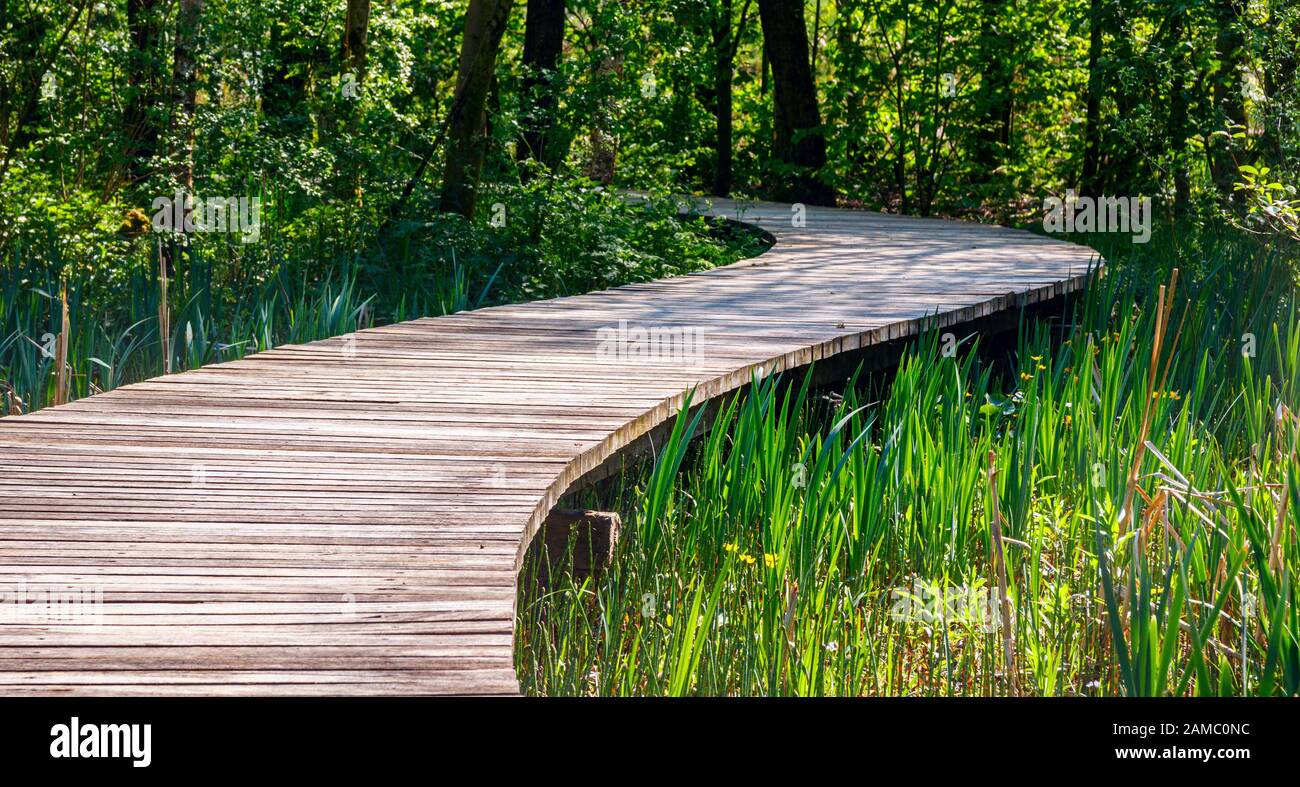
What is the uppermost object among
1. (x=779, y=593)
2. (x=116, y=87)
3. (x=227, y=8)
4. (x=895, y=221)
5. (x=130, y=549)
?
(x=227, y=8)

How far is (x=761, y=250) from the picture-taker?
10.8 metres

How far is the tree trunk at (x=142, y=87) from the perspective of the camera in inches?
367

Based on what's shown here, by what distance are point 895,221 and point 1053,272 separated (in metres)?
4.27

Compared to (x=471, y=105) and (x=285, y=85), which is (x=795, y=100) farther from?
(x=471, y=105)

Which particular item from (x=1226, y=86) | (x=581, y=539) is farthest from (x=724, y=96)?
(x=581, y=539)

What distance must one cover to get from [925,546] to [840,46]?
1091 cm

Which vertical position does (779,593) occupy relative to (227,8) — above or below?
below

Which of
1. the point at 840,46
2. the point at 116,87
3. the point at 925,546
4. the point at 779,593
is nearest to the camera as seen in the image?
the point at 779,593

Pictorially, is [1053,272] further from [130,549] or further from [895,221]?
[130,549]

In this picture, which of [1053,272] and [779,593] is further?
[1053,272]

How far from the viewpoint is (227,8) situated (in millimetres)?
10344

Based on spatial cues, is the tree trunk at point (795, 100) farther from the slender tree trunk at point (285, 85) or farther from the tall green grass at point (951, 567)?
the tall green grass at point (951, 567)
